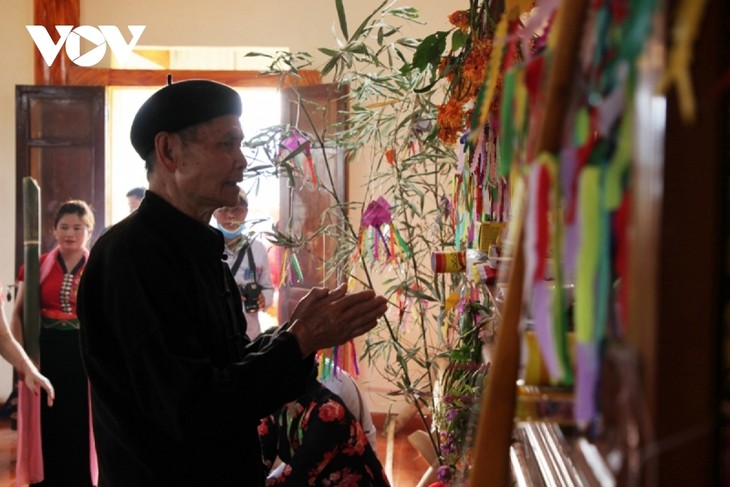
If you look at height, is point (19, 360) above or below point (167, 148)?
below

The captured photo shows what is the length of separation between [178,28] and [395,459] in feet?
10.3

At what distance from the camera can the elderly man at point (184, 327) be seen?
1.40 meters

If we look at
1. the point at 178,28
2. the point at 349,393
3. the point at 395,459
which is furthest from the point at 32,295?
the point at 178,28

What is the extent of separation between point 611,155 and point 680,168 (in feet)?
0.13

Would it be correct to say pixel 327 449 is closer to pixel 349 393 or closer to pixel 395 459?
pixel 349 393

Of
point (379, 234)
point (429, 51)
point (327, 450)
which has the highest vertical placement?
point (429, 51)

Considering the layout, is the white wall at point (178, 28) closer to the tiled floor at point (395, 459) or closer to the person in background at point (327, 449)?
the tiled floor at point (395, 459)

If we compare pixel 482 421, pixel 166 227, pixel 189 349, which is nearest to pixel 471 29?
pixel 166 227

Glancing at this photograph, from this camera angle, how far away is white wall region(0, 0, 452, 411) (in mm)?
6027

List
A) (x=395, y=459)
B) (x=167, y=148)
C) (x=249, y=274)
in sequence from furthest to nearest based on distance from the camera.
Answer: (x=395, y=459) → (x=249, y=274) → (x=167, y=148)

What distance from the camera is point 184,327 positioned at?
57.3 inches

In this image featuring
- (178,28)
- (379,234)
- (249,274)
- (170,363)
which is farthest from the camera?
(178,28)

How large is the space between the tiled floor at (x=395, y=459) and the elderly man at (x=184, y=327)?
327cm

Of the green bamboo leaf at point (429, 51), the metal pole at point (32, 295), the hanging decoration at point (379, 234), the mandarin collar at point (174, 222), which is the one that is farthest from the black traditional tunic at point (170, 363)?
the metal pole at point (32, 295)
